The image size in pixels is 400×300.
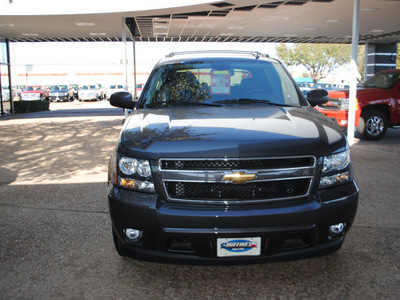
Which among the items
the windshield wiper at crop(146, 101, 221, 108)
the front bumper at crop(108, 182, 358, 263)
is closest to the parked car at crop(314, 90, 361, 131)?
the windshield wiper at crop(146, 101, 221, 108)

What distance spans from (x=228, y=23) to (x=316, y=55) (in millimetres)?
43151

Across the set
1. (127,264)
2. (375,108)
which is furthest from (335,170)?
(375,108)

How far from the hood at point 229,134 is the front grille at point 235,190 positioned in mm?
203

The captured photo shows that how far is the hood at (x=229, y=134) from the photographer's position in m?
2.66

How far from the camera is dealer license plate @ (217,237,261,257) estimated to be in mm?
2590

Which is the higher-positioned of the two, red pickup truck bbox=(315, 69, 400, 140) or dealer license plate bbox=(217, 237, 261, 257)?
red pickup truck bbox=(315, 69, 400, 140)

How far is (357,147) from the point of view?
9242 millimetres

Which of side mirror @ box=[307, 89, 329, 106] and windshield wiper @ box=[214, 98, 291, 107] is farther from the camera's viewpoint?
side mirror @ box=[307, 89, 329, 106]

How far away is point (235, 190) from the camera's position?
2660 millimetres

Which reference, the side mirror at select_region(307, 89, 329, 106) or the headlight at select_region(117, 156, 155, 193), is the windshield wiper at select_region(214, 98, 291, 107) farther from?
the headlight at select_region(117, 156, 155, 193)

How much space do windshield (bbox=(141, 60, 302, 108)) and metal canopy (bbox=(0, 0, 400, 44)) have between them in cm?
858

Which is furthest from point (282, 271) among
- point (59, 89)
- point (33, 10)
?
point (59, 89)

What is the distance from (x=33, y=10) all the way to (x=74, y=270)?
13.5 metres

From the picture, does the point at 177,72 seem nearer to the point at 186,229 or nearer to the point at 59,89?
the point at 186,229
